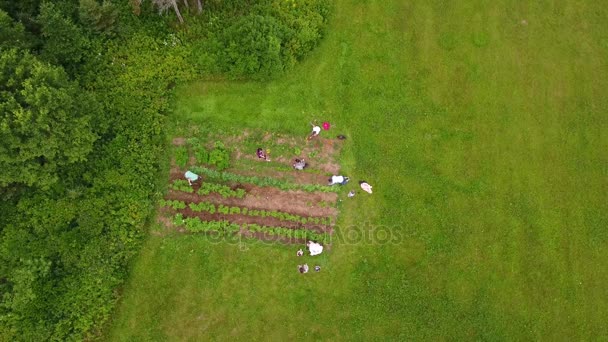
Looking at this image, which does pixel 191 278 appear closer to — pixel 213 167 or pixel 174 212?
pixel 174 212

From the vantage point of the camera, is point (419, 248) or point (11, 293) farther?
point (419, 248)

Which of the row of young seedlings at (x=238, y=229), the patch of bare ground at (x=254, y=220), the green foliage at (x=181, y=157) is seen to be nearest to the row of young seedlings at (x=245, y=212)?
the patch of bare ground at (x=254, y=220)

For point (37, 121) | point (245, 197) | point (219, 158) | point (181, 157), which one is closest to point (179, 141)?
point (181, 157)

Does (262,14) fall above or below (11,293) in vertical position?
above


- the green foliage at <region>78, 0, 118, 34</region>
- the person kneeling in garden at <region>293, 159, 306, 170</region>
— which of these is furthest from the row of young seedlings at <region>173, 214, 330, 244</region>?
the green foliage at <region>78, 0, 118, 34</region>

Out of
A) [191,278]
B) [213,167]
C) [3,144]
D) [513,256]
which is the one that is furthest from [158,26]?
[513,256]

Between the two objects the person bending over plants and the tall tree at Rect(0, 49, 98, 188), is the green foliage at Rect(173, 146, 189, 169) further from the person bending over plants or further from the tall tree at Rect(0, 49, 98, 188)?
the tall tree at Rect(0, 49, 98, 188)

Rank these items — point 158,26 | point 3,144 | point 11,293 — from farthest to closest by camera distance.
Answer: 1. point 158,26
2. point 11,293
3. point 3,144

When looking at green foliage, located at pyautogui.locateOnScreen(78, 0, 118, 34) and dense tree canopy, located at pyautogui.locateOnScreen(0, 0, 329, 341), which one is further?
green foliage, located at pyautogui.locateOnScreen(78, 0, 118, 34)
